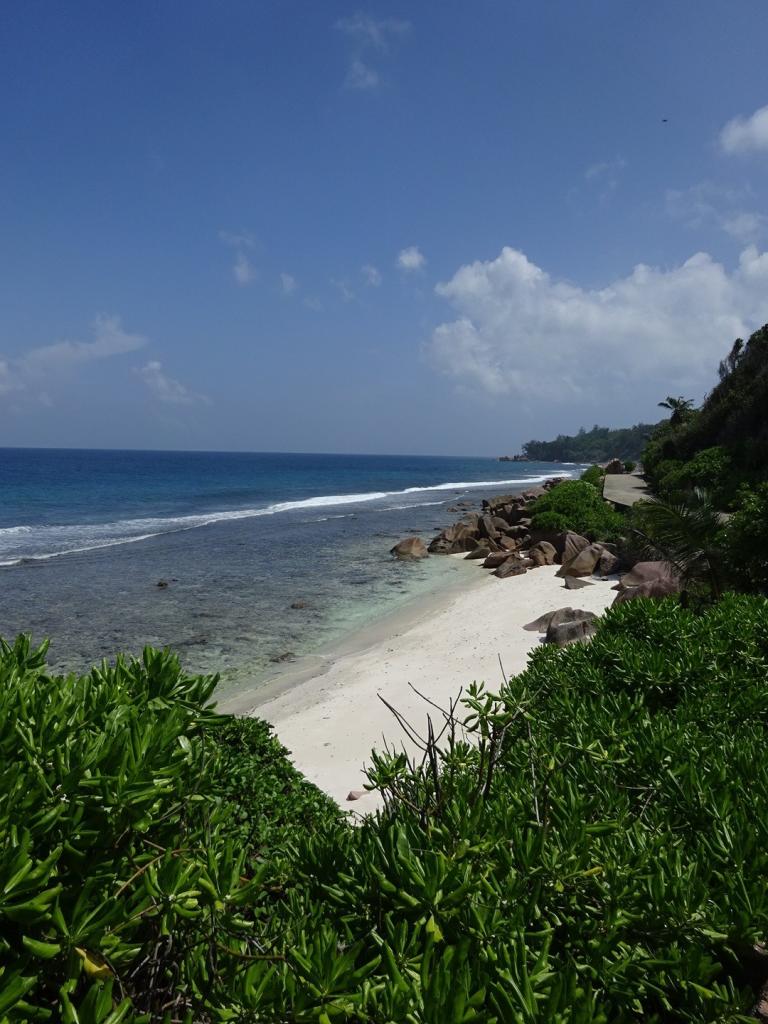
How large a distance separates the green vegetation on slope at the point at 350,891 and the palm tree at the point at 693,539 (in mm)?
8482

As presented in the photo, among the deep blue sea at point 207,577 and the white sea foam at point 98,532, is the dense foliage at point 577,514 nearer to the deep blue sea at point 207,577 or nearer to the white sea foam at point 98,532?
the deep blue sea at point 207,577

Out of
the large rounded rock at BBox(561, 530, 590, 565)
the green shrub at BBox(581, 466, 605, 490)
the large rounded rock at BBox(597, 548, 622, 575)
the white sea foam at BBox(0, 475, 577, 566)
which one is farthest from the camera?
the green shrub at BBox(581, 466, 605, 490)

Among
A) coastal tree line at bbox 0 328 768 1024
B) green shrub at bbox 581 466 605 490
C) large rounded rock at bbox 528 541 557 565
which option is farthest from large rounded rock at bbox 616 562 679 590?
green shrub at bbox 581 466 605 490

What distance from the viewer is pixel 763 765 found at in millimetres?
3486

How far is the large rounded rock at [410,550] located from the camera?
27962 millimetres

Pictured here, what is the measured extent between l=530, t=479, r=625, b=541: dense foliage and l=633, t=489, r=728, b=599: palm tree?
14.7 m

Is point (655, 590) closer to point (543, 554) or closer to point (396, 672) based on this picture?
point (396, 672)

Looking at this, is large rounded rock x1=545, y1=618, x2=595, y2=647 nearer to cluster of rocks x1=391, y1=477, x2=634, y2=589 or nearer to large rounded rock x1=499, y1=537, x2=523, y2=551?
cluster of rocks x1=391, y1=477, x2=634, y2=589

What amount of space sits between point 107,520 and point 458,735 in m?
39.2

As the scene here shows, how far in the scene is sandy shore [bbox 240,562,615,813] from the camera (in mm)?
9086

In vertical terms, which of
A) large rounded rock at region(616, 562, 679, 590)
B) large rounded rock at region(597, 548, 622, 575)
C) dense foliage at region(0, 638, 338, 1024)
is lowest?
large rounded rock at region(597, 548, 622, 575)

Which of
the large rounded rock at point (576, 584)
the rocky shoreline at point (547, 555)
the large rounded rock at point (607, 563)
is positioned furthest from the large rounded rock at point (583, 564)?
the large rounded rock at point (576, 584)

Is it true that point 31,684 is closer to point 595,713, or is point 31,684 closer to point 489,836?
point 489,836

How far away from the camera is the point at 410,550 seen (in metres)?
28.4
